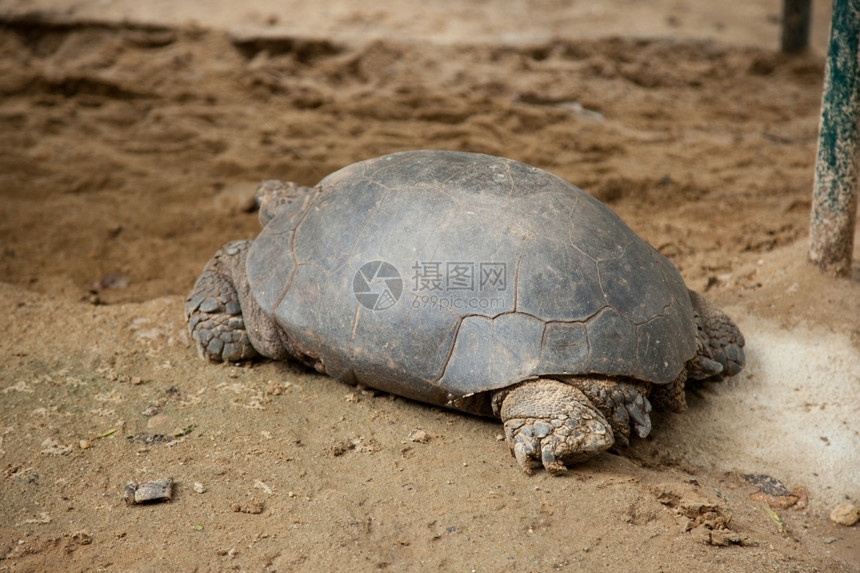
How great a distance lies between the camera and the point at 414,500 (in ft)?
9.10

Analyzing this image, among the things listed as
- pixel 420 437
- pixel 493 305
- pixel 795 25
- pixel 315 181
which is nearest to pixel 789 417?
pixel 493 305

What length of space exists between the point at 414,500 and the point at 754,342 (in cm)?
212

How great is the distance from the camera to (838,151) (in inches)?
150

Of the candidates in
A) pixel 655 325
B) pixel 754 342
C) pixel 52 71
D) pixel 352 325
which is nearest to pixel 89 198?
pixel 52 71

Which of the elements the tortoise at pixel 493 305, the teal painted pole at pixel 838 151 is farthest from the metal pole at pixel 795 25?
the tortoise at pixel 493 305

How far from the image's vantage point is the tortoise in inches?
117

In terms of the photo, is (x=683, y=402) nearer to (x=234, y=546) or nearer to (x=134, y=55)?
(x=234, y=546)

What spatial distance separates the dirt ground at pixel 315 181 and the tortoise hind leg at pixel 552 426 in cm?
11

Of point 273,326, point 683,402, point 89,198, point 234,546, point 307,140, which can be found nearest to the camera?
point 234,546

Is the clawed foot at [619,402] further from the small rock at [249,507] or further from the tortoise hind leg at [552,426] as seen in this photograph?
the small rock at [249,507]

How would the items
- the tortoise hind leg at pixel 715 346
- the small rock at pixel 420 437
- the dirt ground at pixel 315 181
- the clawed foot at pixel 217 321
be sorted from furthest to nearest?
the clawed foot at pixel 217 321 → the tortoise hind leg at pixel 715 346 → the small rock at pixel 420 437 → the dirt ground at pixel 315 181

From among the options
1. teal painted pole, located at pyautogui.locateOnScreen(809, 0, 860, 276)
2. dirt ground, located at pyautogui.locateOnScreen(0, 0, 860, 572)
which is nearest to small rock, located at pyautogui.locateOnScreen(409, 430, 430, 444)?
dirt ground, located at pyautogui.locateOnScreen(0, 0, 860, 572)

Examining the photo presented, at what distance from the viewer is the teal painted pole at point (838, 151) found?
3648mm

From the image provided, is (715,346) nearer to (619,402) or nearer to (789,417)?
(789,417)
